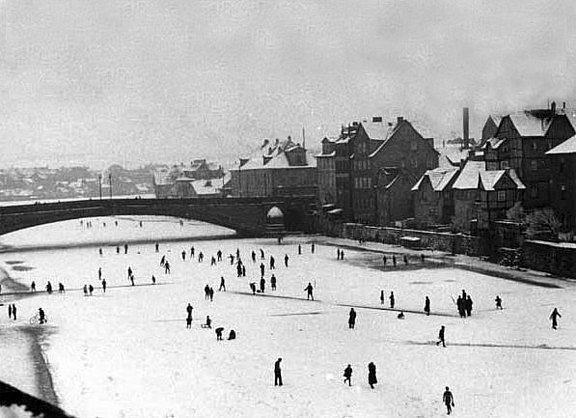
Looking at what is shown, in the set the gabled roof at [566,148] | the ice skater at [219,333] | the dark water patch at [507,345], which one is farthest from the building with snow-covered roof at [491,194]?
the ice skater at [219,333]

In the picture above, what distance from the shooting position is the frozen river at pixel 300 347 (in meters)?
24.0

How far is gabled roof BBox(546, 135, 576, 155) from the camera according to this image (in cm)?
6256

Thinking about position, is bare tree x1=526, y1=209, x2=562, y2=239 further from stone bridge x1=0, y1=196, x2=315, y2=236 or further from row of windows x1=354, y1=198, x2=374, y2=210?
stone bridge x1=0, y1=196, x2=315, y2=236

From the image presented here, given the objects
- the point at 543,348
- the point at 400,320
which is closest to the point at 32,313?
the point at 400,320

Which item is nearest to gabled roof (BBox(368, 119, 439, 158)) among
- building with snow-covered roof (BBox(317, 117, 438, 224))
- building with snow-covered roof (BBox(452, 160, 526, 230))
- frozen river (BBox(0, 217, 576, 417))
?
building with snow-covered roof (BBox(317, 117, 438, 224))

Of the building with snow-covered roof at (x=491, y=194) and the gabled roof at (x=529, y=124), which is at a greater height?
the gabled roof at (x=529, y=124)

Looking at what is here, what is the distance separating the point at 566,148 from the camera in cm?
6331

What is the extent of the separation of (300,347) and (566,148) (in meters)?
40.0

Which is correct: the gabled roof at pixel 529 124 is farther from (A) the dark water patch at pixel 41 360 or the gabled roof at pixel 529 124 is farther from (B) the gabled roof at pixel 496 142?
(A) the dark water patch at pixel 41 360

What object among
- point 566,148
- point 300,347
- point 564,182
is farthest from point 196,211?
point 300,347

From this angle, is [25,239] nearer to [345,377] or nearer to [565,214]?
[565,214]

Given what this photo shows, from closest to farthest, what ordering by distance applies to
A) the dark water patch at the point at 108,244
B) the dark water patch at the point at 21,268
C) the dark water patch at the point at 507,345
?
the dark water patch at the point at 507,345
the dark water patch at the point at 21,268
the dark water patch at the point at 108,244

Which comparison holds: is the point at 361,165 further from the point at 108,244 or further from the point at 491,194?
the point at 108,244

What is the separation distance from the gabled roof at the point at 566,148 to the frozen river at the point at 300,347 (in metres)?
16.4
